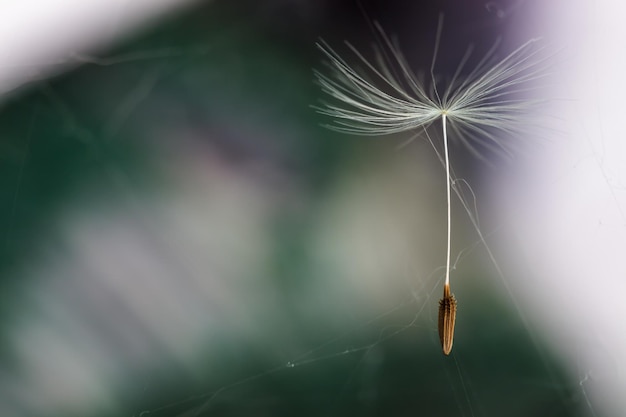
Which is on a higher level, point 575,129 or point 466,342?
point 575,129

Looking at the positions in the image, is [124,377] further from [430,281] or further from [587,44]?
[587,44]

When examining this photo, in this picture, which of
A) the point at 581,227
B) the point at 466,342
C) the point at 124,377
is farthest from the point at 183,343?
the point at 581,227

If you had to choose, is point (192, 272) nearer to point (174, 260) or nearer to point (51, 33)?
point (174, 260)

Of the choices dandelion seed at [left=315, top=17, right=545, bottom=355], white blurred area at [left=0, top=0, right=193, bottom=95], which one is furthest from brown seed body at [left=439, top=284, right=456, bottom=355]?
white blurred area at [left=0, top=0, right=193, bottom=95]

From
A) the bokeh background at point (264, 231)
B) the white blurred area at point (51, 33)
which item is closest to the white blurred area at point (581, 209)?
the bokeh background at point (264, 231)

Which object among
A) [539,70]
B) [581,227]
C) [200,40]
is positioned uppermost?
[200,40]

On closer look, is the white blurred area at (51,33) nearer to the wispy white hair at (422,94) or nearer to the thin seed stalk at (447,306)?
the wispy white hair at (422,94)

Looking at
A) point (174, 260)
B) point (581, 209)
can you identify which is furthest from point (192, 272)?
point (581, 209)
